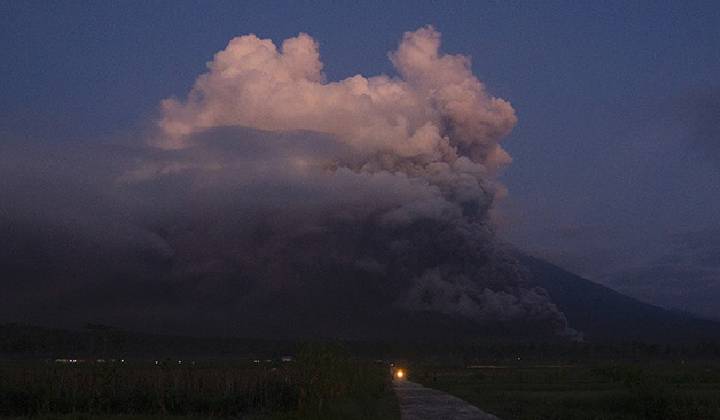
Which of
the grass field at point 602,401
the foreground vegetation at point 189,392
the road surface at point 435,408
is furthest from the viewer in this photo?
the foreground vegetation at point 189,392

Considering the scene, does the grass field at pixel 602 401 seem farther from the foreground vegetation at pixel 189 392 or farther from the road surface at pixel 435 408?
the foreground vegetation at pixel 189 392

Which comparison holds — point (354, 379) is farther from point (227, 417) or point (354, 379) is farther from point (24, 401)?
point (24, 401)

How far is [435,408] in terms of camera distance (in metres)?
47.1

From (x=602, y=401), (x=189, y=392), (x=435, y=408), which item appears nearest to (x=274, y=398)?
(x=189, y=392)

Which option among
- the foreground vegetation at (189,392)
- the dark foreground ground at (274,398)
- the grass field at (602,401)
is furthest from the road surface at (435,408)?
the grass field at (602,401)

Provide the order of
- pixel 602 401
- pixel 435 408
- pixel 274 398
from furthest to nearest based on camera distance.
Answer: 1. pixel 274 398
2. pixel 602 401
3. pixel 435 408

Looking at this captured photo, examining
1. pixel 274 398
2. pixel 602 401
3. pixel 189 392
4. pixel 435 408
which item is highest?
pixel 189 392

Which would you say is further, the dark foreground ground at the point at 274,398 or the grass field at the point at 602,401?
the dark foreground ground at the point at 274,398

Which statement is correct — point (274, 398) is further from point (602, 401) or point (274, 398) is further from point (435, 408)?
point (602, 401)

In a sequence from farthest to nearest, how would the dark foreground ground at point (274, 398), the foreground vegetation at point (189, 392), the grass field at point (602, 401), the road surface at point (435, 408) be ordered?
the foreground vegetation at point (189, 392) → the dark foreground ground at point (274, 398) → the grass field at point (602, 401) → the road surface at point (435, 408)

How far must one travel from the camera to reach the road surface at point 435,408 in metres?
41.7

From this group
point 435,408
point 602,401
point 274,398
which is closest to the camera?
point 435,408

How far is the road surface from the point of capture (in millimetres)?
41656

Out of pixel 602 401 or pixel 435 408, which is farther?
pixel 602 401
